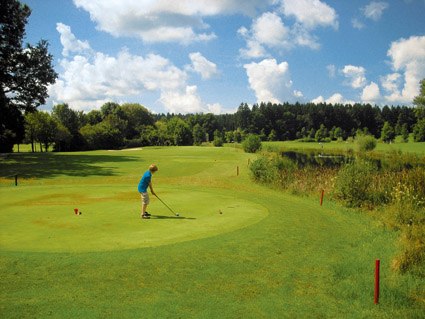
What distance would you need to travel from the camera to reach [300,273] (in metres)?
10.4

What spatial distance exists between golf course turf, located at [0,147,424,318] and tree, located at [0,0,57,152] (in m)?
33.7

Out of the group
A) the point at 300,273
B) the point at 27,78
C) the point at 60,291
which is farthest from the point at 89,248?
the point at 27,78

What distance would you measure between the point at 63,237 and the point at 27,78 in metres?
41.6

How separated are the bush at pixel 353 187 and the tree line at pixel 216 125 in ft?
242

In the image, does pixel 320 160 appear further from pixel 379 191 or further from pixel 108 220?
pixel 108 220

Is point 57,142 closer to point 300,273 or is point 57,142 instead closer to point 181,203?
point 181,203

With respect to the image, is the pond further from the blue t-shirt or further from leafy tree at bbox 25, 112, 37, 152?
leafy tree at bbox 25, 112, 37, 152

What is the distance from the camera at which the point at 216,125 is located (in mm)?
177375

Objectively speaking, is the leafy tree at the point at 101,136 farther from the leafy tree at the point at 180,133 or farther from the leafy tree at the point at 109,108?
the leafy tree at the point at 180,133

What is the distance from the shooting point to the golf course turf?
8.38 metres

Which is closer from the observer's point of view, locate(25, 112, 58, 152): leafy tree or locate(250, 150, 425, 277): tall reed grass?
locate(250, 150, 425, 277): tall reed grass

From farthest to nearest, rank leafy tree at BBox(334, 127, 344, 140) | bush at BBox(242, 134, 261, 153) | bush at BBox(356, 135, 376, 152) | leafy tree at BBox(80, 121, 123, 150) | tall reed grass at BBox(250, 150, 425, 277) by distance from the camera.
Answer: leafy tree at BBox(334, 127, 344, 140)
leafy tree at BBox(80, 121, 123, 150)
bush at BBox(356, 135, 376, 152)
bush at BBox(242, 134, 261, 153)
tall reed grass at BBox(250, 150, 425, 277)

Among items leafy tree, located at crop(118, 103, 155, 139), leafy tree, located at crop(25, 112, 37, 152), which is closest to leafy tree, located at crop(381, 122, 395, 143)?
leafy tree, located at crop(118, 103, 155, 139)

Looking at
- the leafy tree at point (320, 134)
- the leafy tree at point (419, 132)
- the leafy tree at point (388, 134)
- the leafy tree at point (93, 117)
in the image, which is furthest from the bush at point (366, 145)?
the leafy tree at point (93, 117)
